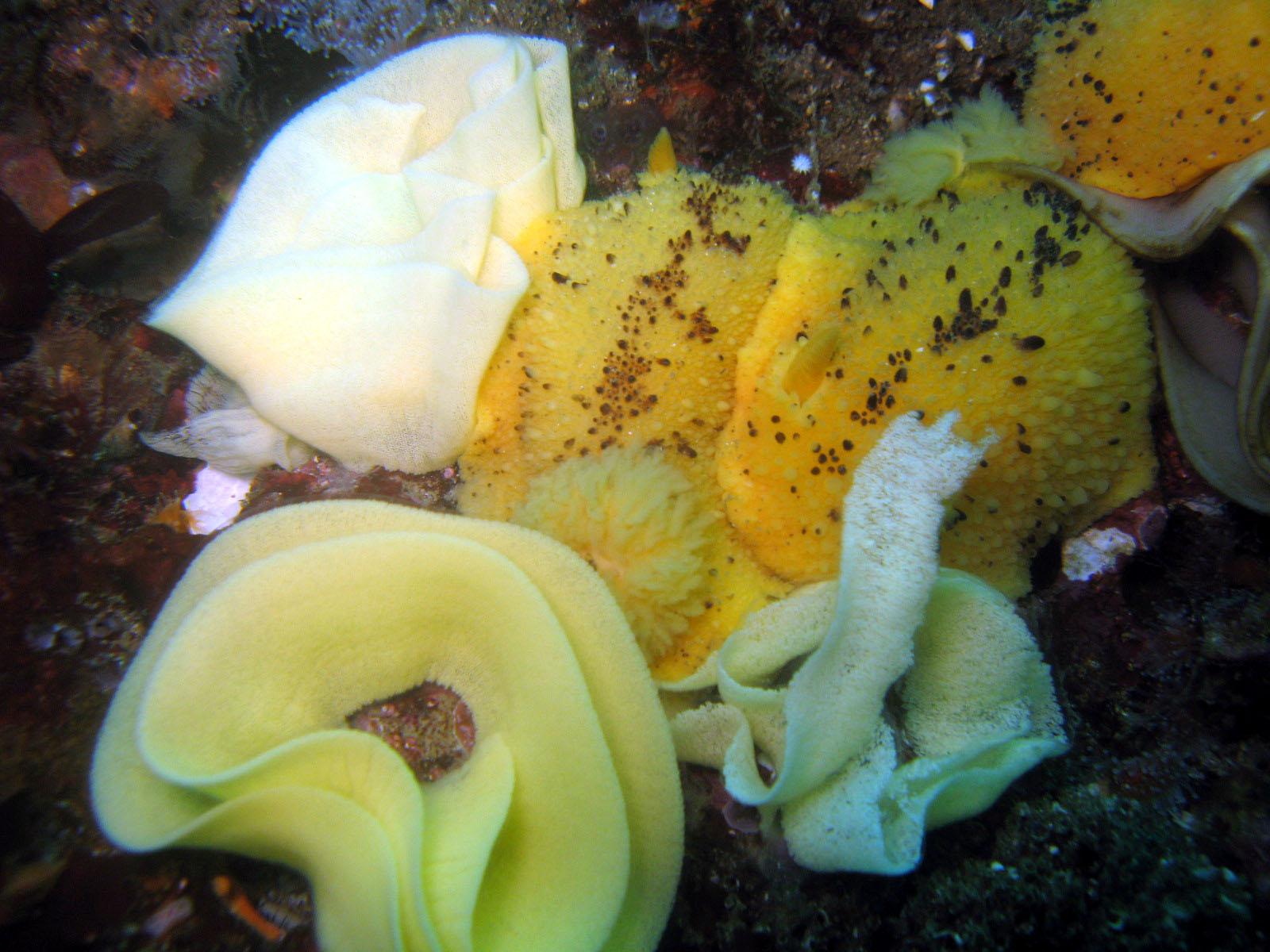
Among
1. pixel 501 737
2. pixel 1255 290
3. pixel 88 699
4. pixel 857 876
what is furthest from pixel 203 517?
pixel 1255 290

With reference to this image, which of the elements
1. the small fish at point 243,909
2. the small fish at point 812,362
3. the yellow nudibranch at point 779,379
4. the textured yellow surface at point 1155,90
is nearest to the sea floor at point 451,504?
the small fish at point 243,909

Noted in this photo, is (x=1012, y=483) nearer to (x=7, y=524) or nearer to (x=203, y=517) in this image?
(x=203, y=517)

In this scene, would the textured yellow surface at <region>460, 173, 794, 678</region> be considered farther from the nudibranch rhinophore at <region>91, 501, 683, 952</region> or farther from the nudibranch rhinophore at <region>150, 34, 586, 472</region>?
the nudibranch rhinophore at <region>91, 501, 683, 952</region>

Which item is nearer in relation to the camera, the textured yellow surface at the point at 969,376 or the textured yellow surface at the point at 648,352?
the textured yellow surface at the point at 969,376

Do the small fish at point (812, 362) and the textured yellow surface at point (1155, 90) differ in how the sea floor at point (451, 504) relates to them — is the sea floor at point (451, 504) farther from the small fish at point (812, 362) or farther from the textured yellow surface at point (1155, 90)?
the small fish at point (812, 362)

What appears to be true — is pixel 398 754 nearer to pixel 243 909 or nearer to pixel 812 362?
pixel 243 909

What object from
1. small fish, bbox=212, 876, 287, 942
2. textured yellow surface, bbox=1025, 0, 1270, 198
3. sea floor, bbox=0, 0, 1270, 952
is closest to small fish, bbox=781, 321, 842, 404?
sea floor, bbox=0, 0, 1270, 952

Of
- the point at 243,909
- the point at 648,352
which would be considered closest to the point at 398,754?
the point at 243,909
